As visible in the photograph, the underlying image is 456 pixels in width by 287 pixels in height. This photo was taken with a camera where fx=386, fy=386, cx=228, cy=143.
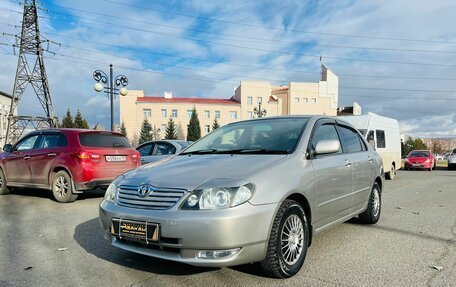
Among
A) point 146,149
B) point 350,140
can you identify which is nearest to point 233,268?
point 350,140

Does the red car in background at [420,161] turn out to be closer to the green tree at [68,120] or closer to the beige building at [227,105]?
the beige building at [227,105]

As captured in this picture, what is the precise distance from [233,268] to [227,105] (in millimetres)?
81799

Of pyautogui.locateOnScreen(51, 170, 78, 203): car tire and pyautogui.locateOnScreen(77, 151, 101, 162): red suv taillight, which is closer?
pyautogui.locateOnScreen(77, 151, 101, 162): red suv taillight

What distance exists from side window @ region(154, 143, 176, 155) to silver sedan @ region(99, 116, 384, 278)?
6.35 metres

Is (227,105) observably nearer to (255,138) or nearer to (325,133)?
(325,133)

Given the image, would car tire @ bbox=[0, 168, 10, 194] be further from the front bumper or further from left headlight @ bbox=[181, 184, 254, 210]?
left headlight @ bbox=[181, 184, 254, 210]

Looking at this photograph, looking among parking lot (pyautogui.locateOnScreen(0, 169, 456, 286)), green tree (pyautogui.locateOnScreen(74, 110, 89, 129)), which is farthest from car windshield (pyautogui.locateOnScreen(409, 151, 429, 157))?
green tree (pyautogui.locateOnScreen(74, 110, 89, 129))

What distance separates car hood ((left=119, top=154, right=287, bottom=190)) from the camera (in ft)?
11.6

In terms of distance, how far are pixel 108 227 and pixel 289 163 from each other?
6.26ft

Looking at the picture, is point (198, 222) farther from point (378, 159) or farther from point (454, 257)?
point (378, 159)

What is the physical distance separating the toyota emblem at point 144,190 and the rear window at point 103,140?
520cm

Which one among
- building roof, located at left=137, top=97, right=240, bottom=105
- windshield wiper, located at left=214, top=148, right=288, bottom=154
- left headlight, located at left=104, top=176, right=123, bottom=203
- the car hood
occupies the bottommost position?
left headlight, located at left=104, top=176, right=123, bottom=203

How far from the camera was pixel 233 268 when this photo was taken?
396cm

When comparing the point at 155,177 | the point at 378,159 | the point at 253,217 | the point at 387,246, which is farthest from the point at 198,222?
the point at 378,159
